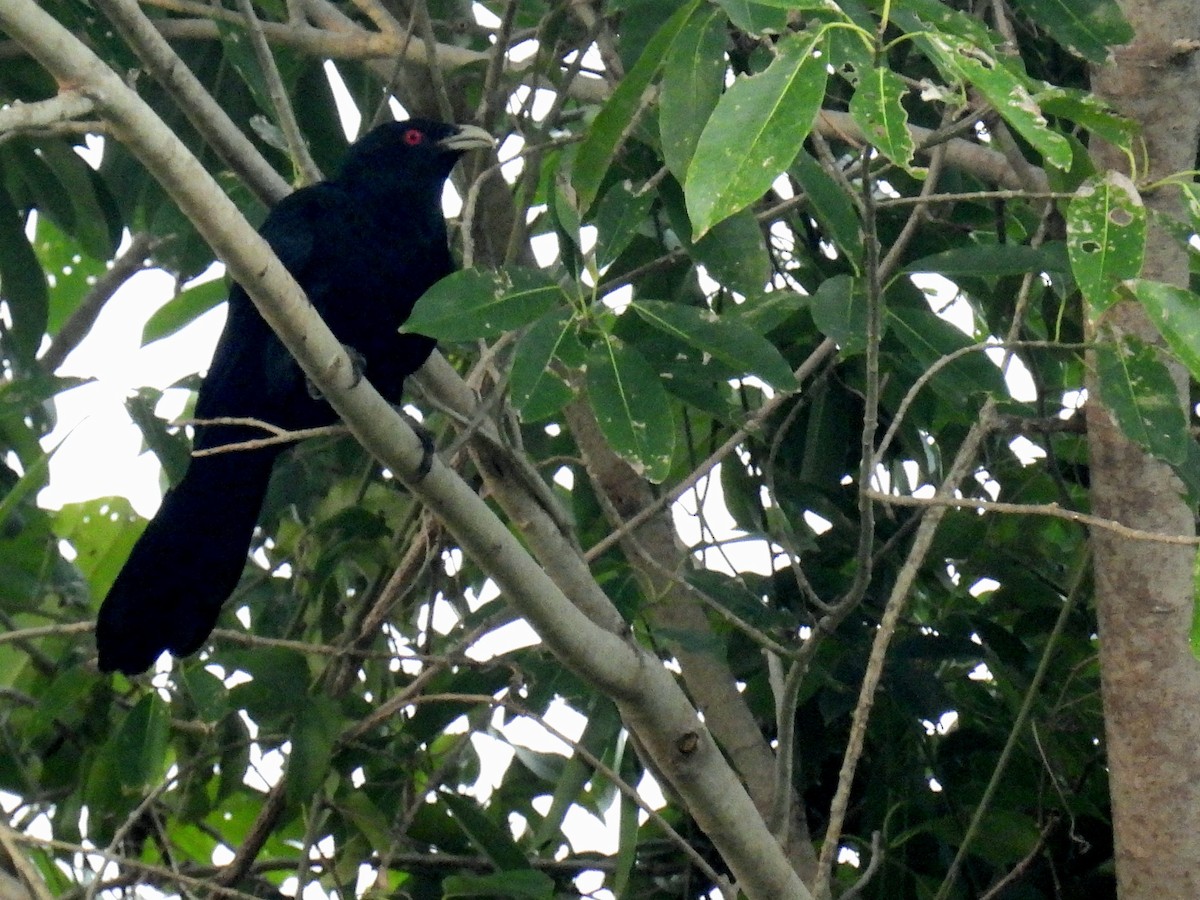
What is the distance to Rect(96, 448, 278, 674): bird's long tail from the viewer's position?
10.6 ft

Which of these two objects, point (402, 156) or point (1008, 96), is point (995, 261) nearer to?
point (1008, 96)

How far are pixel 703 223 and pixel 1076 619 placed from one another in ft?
7.85

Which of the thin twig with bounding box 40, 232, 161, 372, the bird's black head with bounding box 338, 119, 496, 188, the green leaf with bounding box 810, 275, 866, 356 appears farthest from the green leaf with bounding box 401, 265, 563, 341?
the thin twig with bounding box 40, 232, 161, 372

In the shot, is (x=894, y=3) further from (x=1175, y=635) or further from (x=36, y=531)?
(x=36, y=531)

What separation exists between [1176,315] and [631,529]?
126 cm

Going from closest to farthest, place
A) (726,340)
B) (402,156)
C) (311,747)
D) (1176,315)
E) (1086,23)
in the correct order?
(1176,315) → (726,340) → (1086,23) → (311,747) → (402,156)

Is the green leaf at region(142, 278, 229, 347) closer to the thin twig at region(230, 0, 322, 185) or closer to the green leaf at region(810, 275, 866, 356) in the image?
the thin twig at region(230, 0, 322, 185)

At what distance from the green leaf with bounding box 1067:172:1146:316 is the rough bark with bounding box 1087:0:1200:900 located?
0.88 metres

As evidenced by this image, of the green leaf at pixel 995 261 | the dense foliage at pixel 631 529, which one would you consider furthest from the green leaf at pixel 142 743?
the green leaf at pixel 995 261

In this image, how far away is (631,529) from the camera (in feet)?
9.29

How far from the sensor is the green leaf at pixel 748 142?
1488mm

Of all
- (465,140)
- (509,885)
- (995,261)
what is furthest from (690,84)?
(465,140)

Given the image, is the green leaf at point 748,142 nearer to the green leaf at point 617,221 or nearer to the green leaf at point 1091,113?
the green leaf at point 1091,113

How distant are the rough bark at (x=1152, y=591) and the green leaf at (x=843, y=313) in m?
0.61
